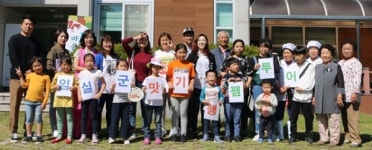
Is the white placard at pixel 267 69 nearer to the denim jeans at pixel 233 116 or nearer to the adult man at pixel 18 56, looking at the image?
the denim jeans at pixel 233 116

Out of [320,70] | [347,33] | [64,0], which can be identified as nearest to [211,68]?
[320,70]

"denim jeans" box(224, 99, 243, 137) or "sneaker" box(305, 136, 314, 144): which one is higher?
"denim jeans" box(224, 99, 243, 137)

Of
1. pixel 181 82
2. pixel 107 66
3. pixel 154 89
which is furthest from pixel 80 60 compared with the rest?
pixel 181 82

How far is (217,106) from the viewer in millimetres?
7039

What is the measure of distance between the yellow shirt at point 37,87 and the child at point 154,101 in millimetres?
1659

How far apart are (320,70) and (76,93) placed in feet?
14.0

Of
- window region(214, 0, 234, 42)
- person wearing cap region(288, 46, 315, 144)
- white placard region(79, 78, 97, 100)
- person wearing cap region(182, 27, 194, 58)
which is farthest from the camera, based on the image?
window region(214, 0, 234, 42)

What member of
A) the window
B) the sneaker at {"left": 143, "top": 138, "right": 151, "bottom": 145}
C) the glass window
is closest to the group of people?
the sneaker at {"left": 143, "top": 138, "right": 151, "bottom": 145}

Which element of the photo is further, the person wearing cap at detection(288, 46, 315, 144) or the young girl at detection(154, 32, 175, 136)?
the young girl at detection(154, 32, 175, 136)

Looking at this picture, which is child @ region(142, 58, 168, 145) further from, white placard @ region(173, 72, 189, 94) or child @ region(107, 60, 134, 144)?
child @ region(107, 60, 134, 144)

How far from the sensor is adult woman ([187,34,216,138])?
727 centimetres

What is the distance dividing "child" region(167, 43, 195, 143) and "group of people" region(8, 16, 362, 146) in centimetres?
2

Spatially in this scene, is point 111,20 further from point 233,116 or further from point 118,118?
point 233,116

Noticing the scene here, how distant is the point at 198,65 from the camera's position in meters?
7.28
